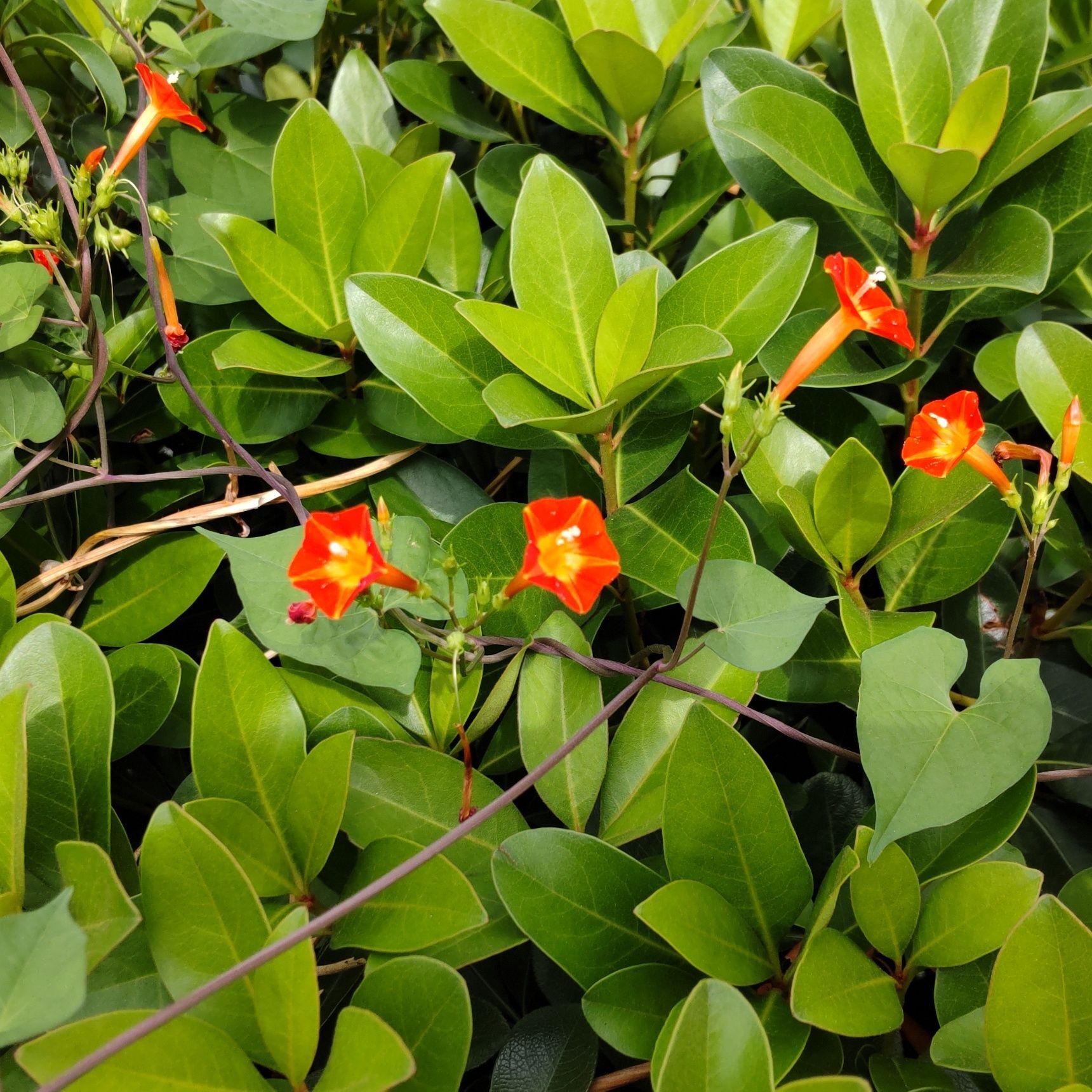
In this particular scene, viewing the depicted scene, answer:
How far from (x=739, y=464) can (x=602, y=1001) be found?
412 mm

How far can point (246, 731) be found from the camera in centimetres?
74

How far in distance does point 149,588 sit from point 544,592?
0.39 metres

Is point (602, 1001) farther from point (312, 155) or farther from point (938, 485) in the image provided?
point (312, 155)

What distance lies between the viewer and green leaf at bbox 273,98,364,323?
924 mm

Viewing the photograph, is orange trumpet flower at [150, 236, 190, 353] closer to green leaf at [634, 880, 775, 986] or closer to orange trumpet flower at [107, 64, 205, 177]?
orange trumpet flower at [107, 64, 205, 177]

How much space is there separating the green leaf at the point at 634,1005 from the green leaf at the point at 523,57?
880 millimetres

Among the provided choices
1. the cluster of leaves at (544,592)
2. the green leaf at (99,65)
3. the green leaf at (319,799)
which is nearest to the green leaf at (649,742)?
the cluster of leaves at (544,592)

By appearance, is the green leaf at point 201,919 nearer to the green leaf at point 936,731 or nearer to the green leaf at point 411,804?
the green leaf at point 411,804

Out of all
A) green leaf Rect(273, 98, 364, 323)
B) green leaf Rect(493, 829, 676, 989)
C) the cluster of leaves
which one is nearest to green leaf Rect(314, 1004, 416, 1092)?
the cluster of leaves

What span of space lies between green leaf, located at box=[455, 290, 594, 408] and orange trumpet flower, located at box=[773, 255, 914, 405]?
157mm

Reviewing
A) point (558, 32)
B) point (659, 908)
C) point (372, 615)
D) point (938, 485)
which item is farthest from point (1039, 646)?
point (558, 32)

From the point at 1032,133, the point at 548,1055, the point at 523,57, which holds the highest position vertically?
the point at 523,57

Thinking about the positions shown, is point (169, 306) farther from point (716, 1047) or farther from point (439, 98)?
point (716, 1047)

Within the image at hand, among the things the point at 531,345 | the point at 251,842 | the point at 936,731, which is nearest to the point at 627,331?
the point at 531,345
